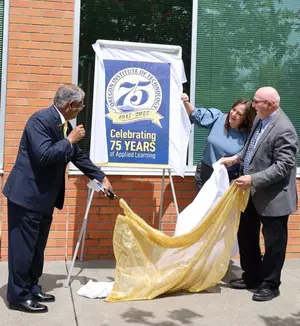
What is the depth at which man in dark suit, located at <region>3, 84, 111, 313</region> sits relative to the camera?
4094 mm

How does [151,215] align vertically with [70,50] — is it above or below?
below

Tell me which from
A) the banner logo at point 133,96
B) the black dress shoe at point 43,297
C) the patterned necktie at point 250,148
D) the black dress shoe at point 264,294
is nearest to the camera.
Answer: the black dress shoe at point 43,297

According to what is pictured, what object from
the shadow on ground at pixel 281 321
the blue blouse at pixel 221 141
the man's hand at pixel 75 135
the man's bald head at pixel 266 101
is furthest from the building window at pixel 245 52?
the shadow on ground at pixel 281 321

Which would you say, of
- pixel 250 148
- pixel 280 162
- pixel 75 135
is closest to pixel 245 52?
Answer: pixel 250 148

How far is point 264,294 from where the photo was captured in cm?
471

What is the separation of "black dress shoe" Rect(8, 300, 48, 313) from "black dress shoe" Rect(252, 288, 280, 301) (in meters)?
1.87

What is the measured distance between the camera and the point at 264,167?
469cm

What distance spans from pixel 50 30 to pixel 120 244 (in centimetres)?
259

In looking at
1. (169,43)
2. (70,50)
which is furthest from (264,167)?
(70,50)

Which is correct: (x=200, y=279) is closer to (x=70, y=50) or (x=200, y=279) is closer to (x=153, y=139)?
(x=153, y=139)

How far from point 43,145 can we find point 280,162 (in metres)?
2.03

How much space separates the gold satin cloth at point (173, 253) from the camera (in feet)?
15.0

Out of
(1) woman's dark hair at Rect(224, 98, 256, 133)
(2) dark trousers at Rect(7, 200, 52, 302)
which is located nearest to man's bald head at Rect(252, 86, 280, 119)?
(1) woman's dark hair at Rect(224, 98, 256, 133)

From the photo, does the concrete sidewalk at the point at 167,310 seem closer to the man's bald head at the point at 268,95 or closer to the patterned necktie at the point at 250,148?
the patterned necktie at the point at 250,148
